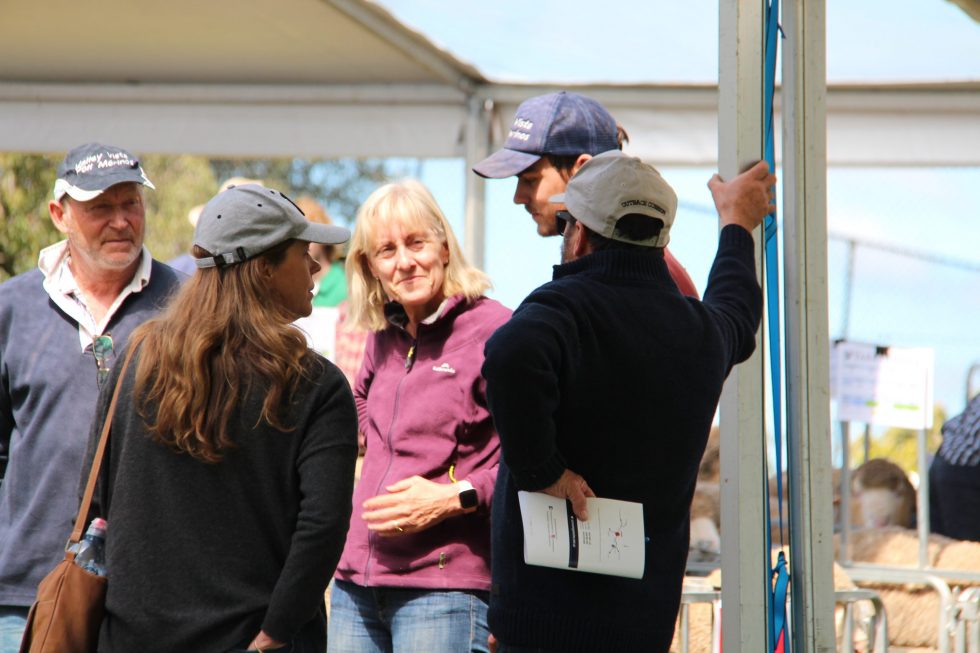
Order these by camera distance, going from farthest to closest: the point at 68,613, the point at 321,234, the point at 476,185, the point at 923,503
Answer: the point at 476,185 < the point at 923,503 < the point at 321,234 < the point at 68,613

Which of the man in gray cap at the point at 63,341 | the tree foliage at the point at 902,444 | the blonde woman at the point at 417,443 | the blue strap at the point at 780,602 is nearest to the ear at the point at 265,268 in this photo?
the blonde woman at the point at 417,443

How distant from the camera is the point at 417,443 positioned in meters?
2.51

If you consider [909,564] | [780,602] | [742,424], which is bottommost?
[909,564]

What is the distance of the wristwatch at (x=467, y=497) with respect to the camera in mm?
2404

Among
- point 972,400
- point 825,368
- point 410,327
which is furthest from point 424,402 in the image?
point 972,400

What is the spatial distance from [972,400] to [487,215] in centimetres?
198

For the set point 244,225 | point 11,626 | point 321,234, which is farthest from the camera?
point 11,626

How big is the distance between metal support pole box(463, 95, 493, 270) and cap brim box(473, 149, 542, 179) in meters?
1.64

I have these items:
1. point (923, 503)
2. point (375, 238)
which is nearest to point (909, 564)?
point (923, 503)

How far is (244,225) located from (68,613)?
702mm

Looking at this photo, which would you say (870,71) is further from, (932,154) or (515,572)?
(515,572)

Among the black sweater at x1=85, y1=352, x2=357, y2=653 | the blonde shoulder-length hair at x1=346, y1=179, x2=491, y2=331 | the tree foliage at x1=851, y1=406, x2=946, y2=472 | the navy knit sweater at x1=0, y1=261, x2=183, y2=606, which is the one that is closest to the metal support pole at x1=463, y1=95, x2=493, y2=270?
the blonde shoulder-length hair at x1=346, y1=179, x2=491, y2=331

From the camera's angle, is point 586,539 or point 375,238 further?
point 375,238

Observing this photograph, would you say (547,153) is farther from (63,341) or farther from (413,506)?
(63,341)
